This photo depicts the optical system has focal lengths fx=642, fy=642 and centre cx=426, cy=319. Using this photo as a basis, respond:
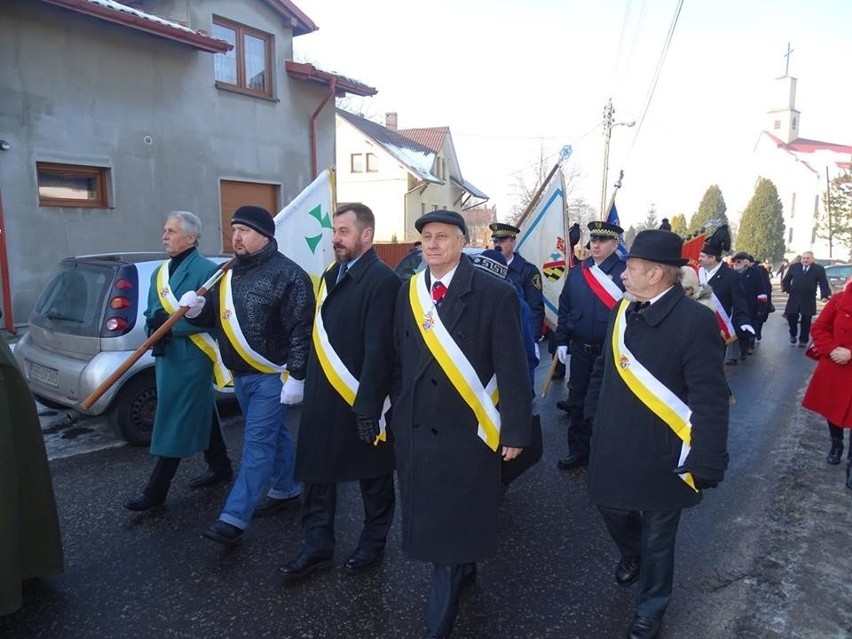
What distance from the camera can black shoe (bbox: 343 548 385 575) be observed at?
3406 mm

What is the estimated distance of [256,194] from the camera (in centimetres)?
1295

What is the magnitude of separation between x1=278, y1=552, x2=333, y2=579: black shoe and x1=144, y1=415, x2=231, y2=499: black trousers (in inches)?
48.2

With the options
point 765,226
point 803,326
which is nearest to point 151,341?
point 803,326

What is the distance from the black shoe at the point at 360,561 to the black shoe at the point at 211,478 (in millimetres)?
1564

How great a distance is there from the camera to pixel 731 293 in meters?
8.45

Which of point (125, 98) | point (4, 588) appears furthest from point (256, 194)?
point (4, 588)

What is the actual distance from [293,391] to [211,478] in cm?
157

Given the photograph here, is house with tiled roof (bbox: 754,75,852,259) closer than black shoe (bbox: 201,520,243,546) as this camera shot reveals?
No

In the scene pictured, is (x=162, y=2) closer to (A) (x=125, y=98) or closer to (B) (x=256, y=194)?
(A) (x=125, y=98)

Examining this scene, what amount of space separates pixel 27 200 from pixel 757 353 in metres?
12.0

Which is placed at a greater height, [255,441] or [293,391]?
[293,391]

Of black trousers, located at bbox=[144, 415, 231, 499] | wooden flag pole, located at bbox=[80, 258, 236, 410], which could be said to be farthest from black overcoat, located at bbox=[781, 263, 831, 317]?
wooden flag pole, located at bbox=[80, 258, 236, 410]

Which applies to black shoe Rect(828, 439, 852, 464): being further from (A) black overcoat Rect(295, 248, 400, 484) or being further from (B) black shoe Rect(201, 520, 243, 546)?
(B) black shoe Rect(201, 520, 243, 546)

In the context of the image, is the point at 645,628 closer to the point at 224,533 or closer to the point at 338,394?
the point at 338,394
